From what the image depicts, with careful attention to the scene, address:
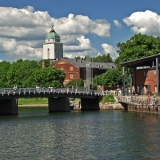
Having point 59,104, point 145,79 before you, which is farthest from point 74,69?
point 145,79

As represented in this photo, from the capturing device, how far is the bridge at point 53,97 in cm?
8644

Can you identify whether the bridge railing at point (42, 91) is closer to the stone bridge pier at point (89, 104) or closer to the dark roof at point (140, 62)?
the stone bridge pier at point (89, 104)

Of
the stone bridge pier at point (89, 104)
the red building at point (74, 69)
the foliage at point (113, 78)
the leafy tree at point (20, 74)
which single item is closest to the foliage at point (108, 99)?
the stone bridge pier at point (89, 104)

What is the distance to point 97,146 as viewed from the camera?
4384 cm

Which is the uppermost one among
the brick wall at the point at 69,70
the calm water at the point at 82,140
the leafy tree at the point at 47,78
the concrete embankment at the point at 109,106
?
the brick wall at the point at 69,70

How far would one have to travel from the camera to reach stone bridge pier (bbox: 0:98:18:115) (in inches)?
3553

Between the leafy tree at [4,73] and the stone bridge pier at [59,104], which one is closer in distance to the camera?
the stone bridge pier at [59,104]

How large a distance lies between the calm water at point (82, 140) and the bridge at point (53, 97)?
21.0m

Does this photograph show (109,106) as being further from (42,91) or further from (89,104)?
(42,91)

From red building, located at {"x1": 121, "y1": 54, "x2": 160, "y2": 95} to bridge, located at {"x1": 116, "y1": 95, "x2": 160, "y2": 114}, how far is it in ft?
15.0

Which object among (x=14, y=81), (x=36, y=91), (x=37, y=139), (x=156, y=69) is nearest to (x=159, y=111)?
(x=156, y=69)

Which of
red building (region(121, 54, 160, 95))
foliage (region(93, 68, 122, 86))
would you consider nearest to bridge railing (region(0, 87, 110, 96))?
red building (region(121, 54, 160, 95))

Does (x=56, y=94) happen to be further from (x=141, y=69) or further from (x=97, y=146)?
(x=97, y=146)

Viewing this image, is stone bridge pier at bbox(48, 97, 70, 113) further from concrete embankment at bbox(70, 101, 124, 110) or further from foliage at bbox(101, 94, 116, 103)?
foliage at bbox(101, 94, 116, 103)
